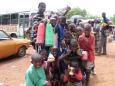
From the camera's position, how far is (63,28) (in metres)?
7.10

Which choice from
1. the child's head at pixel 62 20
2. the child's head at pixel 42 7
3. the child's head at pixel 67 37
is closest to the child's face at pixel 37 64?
the child's head at pixel 67 37

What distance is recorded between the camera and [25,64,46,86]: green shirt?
531cm

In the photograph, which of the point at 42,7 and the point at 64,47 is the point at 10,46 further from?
the point at 64,47

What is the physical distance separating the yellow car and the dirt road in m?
0.28

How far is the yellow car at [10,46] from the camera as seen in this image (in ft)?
37.4

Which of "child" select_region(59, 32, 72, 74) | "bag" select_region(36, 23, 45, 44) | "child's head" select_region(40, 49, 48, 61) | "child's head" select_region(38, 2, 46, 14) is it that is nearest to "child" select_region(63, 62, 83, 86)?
"child" select_region(59, 32, 72, 74)

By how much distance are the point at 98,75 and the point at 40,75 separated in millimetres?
3708

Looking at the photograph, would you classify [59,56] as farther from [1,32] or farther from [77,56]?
[1,32]

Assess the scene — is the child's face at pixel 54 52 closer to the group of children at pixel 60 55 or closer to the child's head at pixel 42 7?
the group of children at pixel 60 55

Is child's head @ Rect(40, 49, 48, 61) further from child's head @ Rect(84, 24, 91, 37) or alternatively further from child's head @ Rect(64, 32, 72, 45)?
child's head @ Rect(84, 24, 91, 37)

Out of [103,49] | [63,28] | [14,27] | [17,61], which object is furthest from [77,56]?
[14,27]

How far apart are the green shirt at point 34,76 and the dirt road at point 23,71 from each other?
107 inches

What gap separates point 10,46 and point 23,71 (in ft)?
7.14

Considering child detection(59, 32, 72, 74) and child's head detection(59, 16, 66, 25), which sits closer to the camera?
child detection(59, 32, 72, 74)
